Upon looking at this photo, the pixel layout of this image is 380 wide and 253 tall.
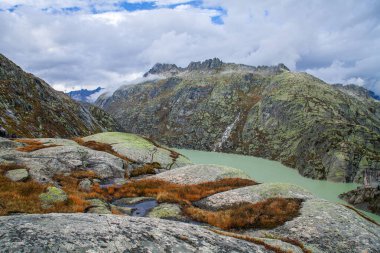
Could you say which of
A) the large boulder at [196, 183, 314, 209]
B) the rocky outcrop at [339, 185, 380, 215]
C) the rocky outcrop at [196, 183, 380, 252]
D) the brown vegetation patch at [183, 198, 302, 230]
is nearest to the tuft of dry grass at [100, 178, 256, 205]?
the large boulder at [196, 183, 314, 209]

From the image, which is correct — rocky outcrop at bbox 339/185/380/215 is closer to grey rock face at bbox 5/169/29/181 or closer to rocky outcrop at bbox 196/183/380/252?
rocky outcrop at bbox 196/183/380/252

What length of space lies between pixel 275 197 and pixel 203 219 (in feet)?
23.9

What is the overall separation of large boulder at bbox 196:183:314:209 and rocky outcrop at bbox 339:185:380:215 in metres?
84.4

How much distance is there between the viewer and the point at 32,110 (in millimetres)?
141500

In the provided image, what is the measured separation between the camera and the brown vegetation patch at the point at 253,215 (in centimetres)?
1969

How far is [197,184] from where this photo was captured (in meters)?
31.7

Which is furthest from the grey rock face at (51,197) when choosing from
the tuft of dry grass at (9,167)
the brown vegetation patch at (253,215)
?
the brown vegetation patch at (253,215)

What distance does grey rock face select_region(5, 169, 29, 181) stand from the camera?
2354 centimetres

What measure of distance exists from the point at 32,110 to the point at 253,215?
142m

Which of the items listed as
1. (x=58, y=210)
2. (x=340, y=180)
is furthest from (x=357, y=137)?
(x=58, y=210)

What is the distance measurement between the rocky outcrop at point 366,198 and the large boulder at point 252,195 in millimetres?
84398

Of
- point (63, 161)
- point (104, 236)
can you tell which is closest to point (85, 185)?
point (63, 161)

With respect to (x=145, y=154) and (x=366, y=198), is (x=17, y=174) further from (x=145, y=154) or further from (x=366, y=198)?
(x=366, y=198)

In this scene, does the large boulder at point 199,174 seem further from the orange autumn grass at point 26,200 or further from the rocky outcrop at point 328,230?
the orange autumn grass at point 26,200
